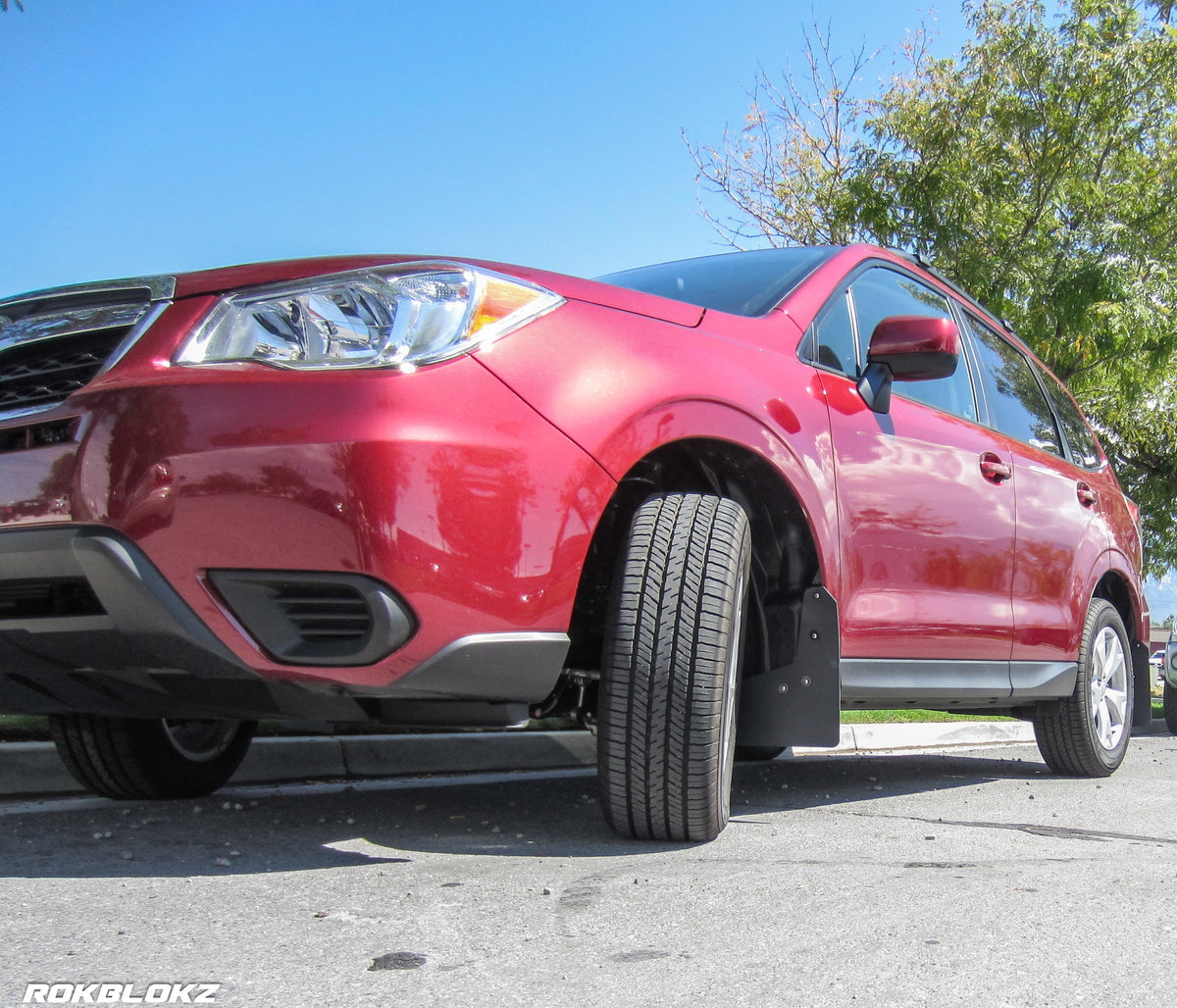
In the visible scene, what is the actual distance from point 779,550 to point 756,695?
1.24 ft

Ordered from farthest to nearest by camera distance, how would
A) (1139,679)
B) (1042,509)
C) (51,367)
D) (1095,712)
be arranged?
(1139,679), (1095,712), (1042,509), (51,367)

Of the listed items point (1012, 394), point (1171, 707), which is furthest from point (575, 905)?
point (1171, 707)

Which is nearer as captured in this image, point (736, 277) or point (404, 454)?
point (404, 454)

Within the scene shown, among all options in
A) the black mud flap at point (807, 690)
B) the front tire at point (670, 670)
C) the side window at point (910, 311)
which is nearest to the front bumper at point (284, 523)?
the front tire at point (670, 670)

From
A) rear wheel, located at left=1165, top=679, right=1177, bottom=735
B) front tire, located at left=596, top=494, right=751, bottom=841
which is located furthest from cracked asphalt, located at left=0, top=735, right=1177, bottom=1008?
rear wheel, located at left=1165, top=679, right=1177, bottom=735

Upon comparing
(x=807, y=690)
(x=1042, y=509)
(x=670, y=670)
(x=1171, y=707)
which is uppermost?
(x=1042, y=509)

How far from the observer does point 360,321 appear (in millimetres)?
2268

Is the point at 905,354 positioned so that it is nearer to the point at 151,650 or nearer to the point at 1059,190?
the point at 151,650

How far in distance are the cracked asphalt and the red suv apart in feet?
1.04

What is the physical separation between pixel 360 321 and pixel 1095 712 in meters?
3.67

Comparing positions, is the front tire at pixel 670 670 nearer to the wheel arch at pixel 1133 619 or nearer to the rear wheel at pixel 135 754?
the rear wheel at pixel 135 754

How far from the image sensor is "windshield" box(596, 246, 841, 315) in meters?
3.30

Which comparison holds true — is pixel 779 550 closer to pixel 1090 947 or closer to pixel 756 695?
pixel 756 695

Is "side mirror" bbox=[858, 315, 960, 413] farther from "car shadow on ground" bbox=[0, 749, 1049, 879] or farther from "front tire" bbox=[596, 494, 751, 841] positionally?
"car shadow on ground" bbox=[0, 749, 1049, 879]
